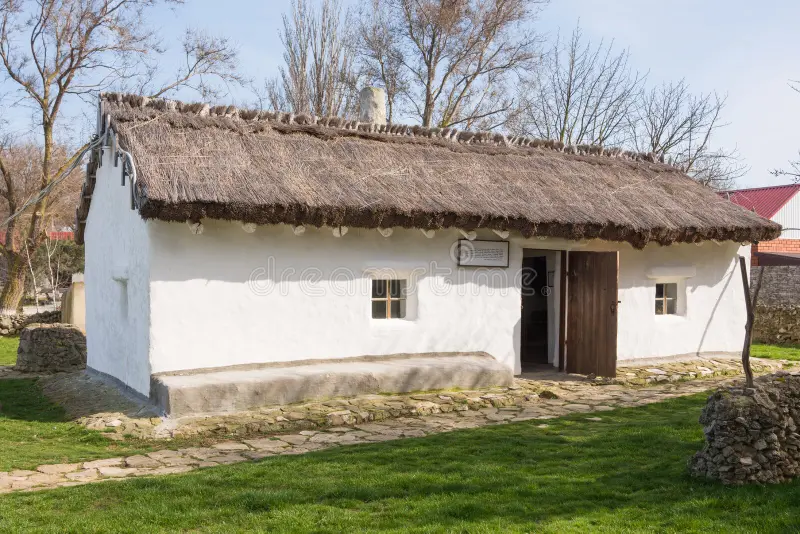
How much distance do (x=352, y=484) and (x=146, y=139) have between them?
17.1 feet

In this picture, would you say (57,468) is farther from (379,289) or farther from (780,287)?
(780,287)

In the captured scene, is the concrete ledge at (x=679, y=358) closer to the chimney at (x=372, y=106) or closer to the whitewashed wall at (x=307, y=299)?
the whitewashed wall at (x=307, y=299)

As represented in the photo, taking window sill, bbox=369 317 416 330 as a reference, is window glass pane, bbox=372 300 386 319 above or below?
above

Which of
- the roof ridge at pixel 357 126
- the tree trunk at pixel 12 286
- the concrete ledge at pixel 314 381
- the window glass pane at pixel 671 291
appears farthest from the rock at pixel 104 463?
the tree trunk at pixel 12 286

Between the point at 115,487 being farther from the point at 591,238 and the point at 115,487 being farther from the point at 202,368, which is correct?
the point at 591,238

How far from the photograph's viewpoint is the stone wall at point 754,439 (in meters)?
4.75

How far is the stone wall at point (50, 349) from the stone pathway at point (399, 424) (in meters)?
6.25

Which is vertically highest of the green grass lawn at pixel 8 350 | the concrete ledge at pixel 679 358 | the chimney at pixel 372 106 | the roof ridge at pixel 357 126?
the chimney at pixel 372 106

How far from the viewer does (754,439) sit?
4.79 metres

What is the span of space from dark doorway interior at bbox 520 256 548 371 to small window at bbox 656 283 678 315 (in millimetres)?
2166

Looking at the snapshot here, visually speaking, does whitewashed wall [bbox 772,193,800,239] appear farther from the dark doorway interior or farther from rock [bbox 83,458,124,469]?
rock [bbox 83,458,124,469]

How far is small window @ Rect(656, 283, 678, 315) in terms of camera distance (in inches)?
458

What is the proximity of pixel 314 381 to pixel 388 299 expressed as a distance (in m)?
1.87

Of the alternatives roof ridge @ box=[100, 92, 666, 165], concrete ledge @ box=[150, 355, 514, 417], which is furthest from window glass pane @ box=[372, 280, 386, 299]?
roof ridge @ box=[100, 92, 666, 165]
